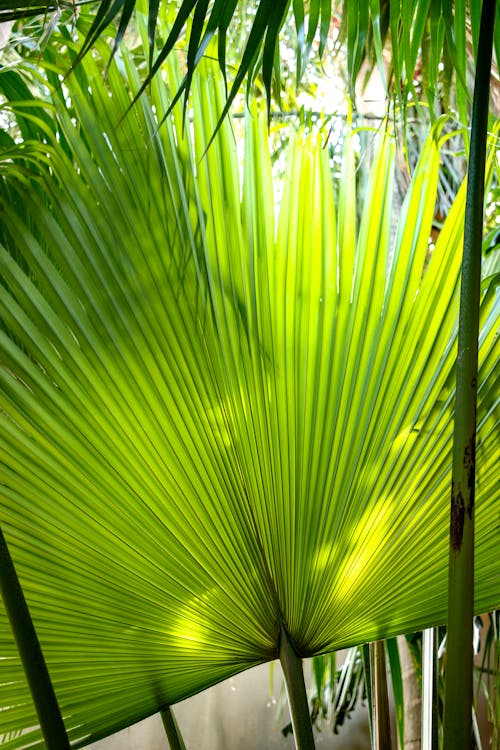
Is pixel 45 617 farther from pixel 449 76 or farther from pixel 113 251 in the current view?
pixel 449 76

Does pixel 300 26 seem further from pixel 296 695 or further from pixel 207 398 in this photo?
pixel 296 695

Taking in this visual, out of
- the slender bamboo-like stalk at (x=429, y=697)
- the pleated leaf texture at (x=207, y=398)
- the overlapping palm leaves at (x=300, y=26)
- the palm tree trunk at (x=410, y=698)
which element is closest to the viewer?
the overlapping palm leaves at (x=300, y=26)

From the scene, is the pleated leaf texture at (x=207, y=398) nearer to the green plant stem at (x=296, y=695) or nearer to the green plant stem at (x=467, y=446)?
the green plant stem at (x=296, y=695)

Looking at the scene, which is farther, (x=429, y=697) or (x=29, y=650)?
(x=429, y=697)

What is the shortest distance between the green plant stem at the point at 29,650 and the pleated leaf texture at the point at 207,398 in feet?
0.63

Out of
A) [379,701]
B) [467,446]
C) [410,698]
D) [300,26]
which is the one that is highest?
[300,26]

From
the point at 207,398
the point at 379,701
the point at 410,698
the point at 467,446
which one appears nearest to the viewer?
the point at 467,446

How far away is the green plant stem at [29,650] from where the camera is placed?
16.9 inches

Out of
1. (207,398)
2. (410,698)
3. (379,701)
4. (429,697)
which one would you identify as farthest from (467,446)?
(410,698)

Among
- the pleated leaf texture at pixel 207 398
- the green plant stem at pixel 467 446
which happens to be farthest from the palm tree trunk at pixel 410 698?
the green plant stem at pixel 467 446

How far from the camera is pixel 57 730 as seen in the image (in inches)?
17.7

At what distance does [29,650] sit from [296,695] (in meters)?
0.30

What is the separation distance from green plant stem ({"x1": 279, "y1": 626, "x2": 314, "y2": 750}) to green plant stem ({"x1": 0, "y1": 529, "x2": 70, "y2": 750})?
0.25m

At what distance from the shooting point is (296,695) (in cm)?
65
